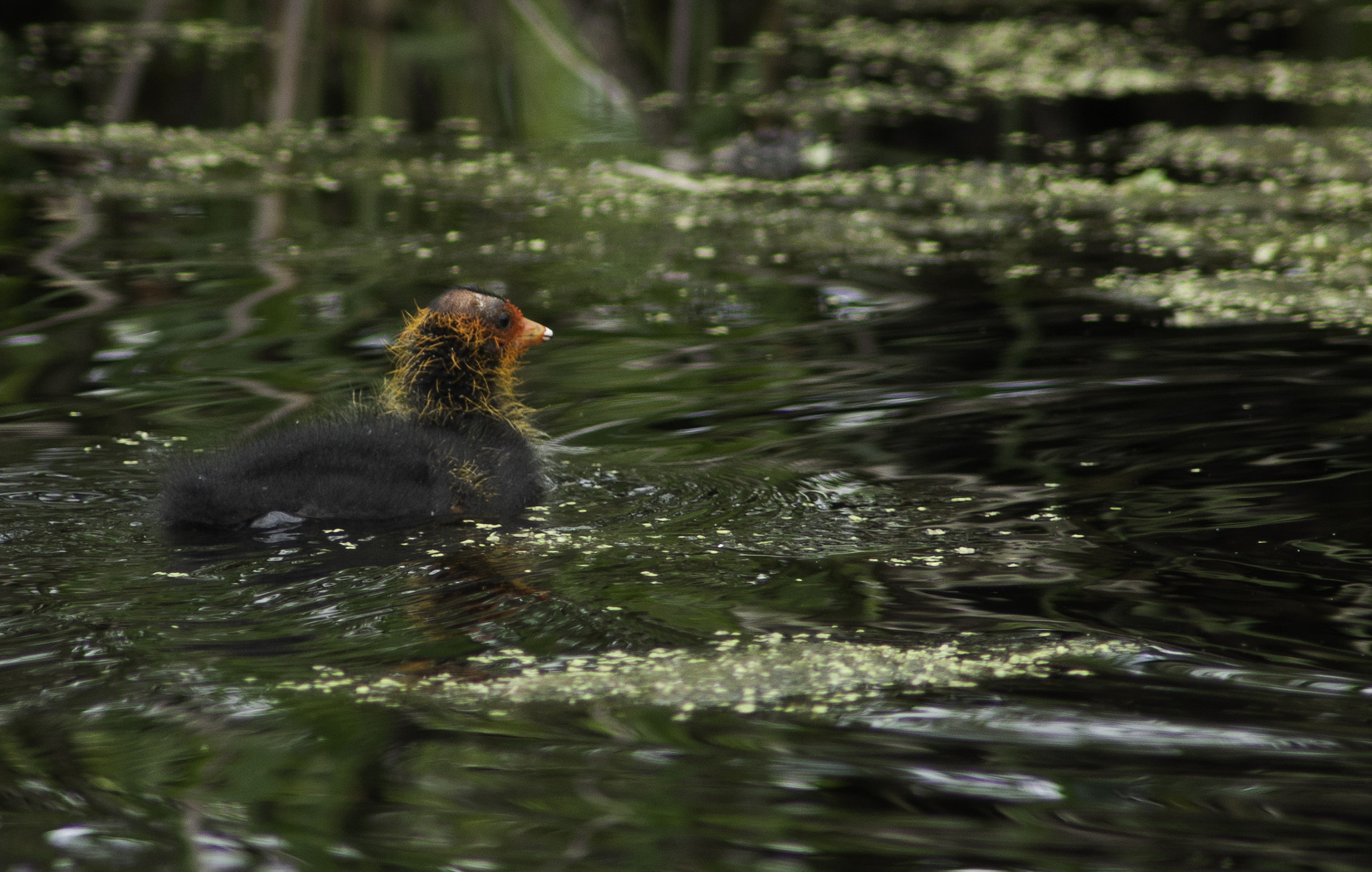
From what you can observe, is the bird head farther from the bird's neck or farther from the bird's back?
the bird's back

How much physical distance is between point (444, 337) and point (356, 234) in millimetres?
3766

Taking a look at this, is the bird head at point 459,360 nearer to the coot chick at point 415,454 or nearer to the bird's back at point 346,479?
the coot chick at point 415,454

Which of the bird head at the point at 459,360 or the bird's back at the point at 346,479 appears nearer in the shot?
the bird's back at the point at 346,479

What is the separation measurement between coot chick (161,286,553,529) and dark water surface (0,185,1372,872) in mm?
130

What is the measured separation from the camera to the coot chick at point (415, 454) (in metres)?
4.58

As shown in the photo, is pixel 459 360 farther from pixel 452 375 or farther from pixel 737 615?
pixel 737 615

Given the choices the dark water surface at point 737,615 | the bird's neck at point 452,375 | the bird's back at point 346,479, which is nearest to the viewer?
the dark water surface at point 737,615

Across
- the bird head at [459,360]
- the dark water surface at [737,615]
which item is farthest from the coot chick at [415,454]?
the dark water surface at [737,615]

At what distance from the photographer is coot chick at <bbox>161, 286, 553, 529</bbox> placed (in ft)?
15.0

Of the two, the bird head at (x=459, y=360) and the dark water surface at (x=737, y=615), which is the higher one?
the bird head at (x=459, y=360)

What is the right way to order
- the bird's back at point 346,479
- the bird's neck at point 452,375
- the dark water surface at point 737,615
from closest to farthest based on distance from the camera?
the dark water surface at point 737,615
the bird's back at point 346,479
the bird's neck at point 452,375

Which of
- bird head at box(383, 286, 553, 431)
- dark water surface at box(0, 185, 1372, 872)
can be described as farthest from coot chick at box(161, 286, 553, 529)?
dark water surface at box(0, 185, 1372, 872)

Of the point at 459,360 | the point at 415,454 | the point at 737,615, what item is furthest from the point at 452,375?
the point at 737,615

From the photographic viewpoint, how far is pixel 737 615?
3898mm
